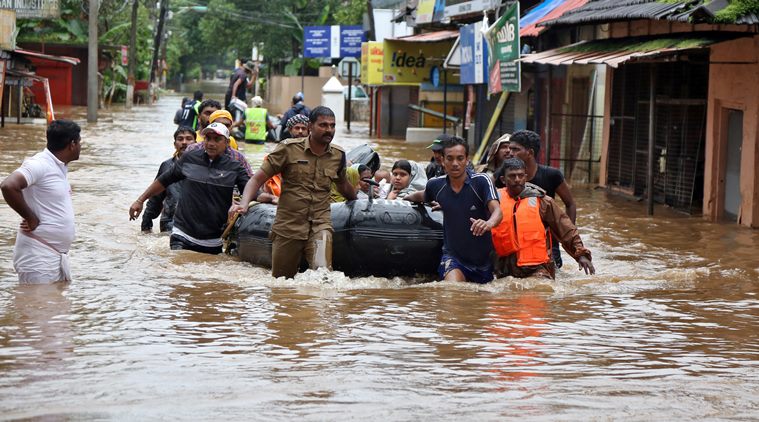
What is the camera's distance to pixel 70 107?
48719mm

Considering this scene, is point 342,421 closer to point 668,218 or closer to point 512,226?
point 512,226

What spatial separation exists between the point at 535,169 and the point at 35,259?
3.94m

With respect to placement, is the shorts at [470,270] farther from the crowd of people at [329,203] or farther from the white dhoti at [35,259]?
the white dhoti at [35,259]

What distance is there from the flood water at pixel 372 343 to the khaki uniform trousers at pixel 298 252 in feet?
0.39

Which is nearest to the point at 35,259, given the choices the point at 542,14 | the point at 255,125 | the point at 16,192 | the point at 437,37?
the point at 16,192

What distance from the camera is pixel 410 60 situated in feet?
108

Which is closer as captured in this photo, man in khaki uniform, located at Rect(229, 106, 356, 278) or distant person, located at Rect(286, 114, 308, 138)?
man in khaki uniform, located at Rect(229, 106, 356, 278)

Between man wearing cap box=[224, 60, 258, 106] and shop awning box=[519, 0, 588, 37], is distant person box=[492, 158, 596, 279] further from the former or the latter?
man wearing cap box=[224, 60, 258, 106]

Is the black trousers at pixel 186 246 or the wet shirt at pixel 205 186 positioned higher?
the wet shirt at pixel 205 186

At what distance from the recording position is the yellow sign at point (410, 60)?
32812 mm

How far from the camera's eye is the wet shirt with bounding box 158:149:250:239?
1020cm

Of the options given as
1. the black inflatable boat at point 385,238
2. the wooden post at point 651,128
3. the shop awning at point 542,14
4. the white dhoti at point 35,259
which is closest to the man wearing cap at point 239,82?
the shop awning at point 542,14

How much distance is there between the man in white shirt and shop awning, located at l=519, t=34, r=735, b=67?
832cm

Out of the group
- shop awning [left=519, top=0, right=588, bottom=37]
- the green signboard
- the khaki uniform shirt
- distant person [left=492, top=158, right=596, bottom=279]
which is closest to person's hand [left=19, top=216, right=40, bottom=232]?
the khaki uniform shirt
